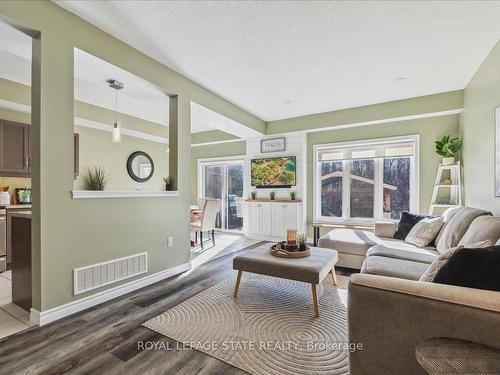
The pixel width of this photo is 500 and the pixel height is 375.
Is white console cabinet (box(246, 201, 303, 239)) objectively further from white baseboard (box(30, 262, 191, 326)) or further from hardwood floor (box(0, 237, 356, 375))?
hardwood floor (box(0, 237, 356, 375))

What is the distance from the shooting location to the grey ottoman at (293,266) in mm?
2170

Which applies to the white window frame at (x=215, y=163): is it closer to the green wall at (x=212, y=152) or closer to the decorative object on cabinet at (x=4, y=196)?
the green wall at (x=212, y=152)

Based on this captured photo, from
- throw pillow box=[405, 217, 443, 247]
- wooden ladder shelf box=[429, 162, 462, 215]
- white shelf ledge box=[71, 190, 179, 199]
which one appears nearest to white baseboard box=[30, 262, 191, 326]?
white shelf ledge box=[71, 190, 179, 199]

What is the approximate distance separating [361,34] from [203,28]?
153cm

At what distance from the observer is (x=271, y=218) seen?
540 cm

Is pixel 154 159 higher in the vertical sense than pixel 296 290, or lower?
higher

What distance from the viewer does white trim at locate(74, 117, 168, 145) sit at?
4.56 meters

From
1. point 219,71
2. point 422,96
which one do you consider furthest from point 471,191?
point 219,71

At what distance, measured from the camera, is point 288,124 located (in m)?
5.28

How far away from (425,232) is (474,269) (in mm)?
2102

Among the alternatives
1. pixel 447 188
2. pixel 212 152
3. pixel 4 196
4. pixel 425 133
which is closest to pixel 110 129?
pixel 4 196

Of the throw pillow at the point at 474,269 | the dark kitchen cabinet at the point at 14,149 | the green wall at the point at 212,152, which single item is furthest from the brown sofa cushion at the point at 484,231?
the dark kitchen cabinet at the point at 14,149

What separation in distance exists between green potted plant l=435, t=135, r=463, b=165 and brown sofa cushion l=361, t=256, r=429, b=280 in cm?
237

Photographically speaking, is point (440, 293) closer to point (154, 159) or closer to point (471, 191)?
point (471, 191)
